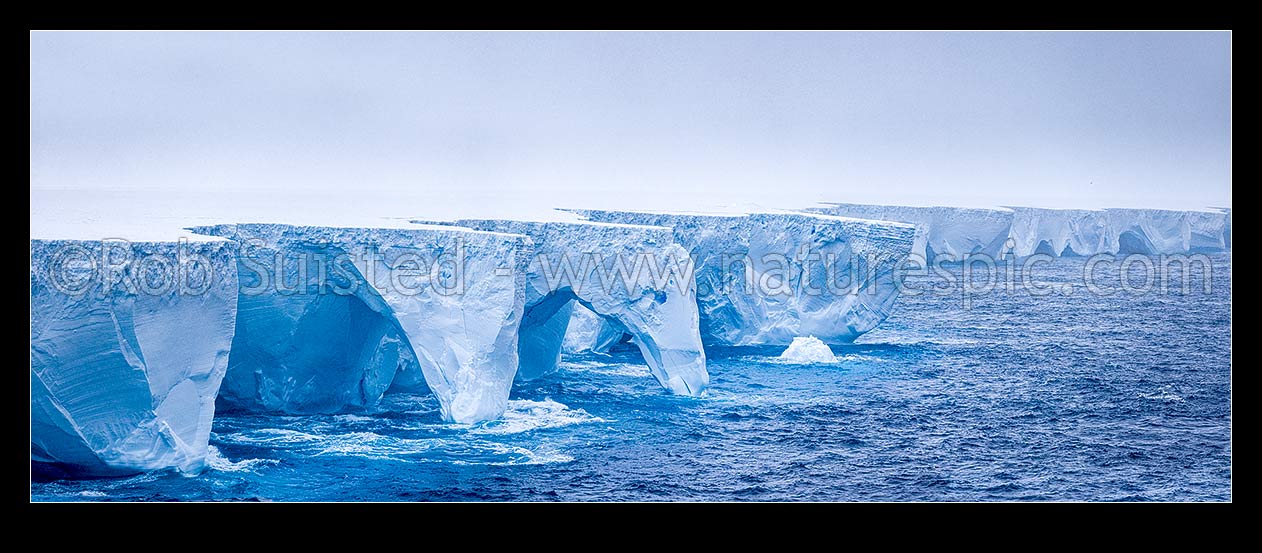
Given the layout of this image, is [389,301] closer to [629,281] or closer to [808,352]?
[629,281]

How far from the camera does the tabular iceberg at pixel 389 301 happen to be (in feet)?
29.1

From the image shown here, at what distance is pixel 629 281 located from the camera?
1031cm

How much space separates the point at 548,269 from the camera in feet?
33.9

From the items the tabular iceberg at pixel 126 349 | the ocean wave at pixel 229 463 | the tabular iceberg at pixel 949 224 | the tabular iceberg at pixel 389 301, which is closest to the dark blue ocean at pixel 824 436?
the ocean wave at pixel 229 463

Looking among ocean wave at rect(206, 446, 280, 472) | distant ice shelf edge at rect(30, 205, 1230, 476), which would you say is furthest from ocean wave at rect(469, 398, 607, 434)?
ocean wave at rect(206, 446, 280, 472)

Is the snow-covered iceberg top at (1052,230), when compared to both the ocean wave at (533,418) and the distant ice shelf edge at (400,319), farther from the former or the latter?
the ocean wave at (533,418)

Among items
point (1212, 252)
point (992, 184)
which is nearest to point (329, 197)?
point (992, 184)

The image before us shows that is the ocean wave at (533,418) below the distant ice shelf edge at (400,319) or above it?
below

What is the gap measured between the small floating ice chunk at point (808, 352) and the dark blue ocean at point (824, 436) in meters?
0.45

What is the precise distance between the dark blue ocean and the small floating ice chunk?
1.48 ft

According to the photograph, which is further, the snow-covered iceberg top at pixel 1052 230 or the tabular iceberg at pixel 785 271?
the tabular iceberg at pixel 785 271

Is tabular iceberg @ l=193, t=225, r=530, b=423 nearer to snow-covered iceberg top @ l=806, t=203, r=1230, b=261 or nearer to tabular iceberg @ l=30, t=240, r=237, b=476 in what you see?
tabular iceberg @ l=30, t=240, r=237, b=476

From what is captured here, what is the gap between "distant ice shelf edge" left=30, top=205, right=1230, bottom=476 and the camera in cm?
725

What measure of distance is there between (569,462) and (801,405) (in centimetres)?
283
